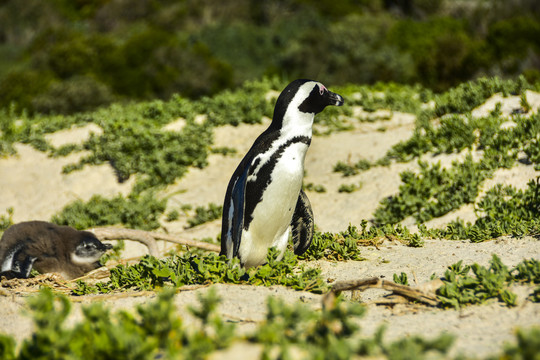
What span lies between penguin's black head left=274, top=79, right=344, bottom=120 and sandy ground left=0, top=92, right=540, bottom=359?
119 cm

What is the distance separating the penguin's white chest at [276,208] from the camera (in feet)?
11.6

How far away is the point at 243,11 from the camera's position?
3753 cm

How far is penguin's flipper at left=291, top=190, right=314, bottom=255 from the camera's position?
13.2 ft

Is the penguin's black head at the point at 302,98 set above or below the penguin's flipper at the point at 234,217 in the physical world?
above

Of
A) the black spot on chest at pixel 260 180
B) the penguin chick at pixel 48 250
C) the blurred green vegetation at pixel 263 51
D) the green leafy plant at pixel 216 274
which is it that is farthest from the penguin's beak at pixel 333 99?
the blurred green vegetation at pixel 263 51

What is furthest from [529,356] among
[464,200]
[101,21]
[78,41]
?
[101,21]

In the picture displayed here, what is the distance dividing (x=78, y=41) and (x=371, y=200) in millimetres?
21224

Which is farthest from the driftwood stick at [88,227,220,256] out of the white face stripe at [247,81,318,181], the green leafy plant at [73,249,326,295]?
the white face stripe at [247,81,318,181]

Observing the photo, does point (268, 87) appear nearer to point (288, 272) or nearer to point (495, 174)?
point (495, 174)

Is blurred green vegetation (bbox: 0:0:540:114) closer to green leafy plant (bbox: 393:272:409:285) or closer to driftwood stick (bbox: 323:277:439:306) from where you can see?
green leafy plant (bbox: 393:272:409:285)

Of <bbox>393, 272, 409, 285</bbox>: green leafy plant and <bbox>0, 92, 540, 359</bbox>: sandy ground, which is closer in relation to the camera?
<bbox>0, 92, 540, 359</bbox>: sandy ground

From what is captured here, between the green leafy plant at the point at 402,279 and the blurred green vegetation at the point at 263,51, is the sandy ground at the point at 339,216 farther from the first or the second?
the blurred green vegetation at the point at 263,51

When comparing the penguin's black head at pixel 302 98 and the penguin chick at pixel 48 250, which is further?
the penguin chick at pixel 48 250

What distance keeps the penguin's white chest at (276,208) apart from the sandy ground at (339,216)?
1.50 ft
